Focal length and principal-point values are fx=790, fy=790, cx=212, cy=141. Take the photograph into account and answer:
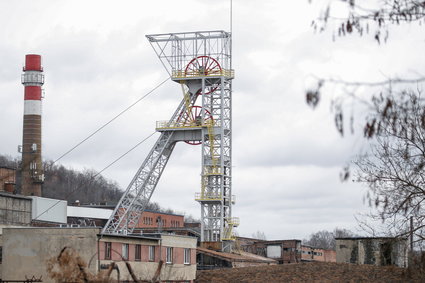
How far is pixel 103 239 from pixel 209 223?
2690 centimetres

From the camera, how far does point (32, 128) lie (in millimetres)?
79062

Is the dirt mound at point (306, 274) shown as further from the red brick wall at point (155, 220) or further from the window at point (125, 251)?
the red brick wall at point (155, 220)

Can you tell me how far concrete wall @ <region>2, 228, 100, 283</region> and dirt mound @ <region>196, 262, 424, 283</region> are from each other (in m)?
10.3

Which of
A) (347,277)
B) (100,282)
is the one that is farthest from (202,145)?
(100,282)

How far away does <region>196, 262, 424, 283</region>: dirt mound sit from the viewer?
4300cm

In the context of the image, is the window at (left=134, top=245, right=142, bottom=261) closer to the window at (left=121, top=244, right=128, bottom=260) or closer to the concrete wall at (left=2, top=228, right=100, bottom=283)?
the window at (left=121, top=244, right=128, bottom=260)

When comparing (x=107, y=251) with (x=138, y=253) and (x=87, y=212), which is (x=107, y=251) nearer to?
(x=138, y=253)

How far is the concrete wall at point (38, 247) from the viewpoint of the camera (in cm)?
4047

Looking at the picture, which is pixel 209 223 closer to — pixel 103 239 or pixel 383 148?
pixel 103 239

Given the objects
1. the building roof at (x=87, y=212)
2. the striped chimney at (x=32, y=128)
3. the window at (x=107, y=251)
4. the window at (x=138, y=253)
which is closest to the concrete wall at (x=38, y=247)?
the window at (x=107, y=251)

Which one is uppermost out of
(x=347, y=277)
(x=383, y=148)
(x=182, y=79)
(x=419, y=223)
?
(x=182, y=79)

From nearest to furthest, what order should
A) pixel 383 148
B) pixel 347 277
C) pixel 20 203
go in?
pixel 383 148, pixel 347 277, pixel 20 203

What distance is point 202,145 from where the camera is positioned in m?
67.8

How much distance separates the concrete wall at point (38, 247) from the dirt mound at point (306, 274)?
1029 centimetres
